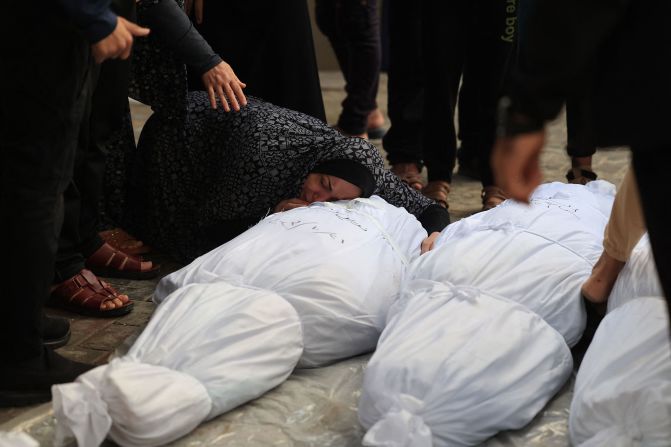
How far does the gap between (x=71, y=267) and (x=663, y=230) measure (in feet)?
5.46

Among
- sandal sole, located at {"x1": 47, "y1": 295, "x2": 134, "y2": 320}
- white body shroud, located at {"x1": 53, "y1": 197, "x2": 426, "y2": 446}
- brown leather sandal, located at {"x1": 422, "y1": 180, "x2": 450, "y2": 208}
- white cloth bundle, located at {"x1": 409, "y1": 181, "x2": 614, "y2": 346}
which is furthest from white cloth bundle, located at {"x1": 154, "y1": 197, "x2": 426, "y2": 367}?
brown leather sandal, located at {"x1": 422, "y1": 180, "x2": 450, "y2": 208}

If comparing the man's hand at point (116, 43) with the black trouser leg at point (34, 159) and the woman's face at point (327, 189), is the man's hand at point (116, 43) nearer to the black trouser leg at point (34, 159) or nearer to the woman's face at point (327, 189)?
the black trouser leg at point (34, 159)

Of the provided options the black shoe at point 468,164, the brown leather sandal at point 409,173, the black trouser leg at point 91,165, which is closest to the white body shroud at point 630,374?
the black trouser leg at point 91,165

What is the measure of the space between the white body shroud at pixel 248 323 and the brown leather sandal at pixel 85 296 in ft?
0.81

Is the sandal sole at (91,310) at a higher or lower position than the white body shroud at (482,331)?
lower

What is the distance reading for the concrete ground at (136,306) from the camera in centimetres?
184

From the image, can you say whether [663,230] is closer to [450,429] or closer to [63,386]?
[450,429]

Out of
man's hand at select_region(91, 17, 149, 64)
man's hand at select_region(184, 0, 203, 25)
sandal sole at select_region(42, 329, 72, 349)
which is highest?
man's hand at select_region(91, 17, 149, 64)

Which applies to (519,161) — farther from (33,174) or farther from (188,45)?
(188,45)

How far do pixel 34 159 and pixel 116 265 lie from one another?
95cm

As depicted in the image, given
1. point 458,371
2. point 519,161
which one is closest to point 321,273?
point 458,371

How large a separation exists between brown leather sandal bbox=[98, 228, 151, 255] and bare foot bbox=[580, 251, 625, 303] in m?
1.39

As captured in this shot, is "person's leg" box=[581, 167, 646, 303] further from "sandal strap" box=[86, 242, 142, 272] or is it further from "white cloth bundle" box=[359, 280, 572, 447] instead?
"sandal strap" box=[86, 242, 142, 272]

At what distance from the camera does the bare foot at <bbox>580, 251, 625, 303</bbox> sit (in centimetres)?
189
